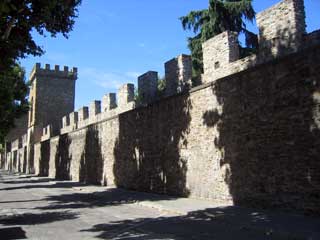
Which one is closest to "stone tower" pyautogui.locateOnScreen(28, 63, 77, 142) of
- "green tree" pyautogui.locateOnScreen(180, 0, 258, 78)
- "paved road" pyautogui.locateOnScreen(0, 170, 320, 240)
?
"green tree" pyautogui.locateOnScreen(180, 0, 258, 78)

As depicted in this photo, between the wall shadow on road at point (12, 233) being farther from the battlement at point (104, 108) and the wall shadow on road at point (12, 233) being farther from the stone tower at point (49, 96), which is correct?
the stone tower at point (49, 96)

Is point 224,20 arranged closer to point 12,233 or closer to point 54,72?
point 12,233

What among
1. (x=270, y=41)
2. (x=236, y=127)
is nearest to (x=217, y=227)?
(x=236, y=127)

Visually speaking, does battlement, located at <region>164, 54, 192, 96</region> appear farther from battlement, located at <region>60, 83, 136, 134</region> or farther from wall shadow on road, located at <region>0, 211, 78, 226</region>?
wall shadow on road, located at <region>0, 211, 78, 226</region>

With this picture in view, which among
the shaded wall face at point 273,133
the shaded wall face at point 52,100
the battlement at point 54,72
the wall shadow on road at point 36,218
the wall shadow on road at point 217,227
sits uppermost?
the battlement at point 54,72

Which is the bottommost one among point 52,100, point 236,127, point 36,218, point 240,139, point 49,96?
point 36,218

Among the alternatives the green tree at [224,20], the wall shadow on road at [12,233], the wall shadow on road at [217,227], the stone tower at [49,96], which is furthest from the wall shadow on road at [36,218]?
the stone tower at [49,96]

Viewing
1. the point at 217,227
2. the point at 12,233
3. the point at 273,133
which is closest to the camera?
the point at 12,233

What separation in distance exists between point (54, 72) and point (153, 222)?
40.7 m

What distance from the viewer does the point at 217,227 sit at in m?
8.36

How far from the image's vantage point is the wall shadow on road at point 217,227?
23.9ft

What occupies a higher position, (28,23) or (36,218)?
(28,23)

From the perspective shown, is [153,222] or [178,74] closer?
[153,222]

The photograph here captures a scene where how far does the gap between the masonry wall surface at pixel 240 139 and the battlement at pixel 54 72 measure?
30667mm
